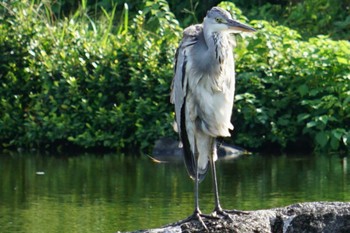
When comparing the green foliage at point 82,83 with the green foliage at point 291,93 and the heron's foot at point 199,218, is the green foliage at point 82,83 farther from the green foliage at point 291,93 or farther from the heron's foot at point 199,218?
the heron's foot at point 199,218

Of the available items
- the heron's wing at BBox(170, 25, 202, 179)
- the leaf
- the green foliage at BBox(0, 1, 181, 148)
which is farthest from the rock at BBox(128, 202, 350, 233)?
the green foliage at BBox(0, 1, 181, 148)

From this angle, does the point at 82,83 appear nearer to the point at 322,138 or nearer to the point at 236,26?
the point at 322,138

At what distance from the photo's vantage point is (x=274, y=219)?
22.0 feet

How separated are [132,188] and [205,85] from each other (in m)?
4.17

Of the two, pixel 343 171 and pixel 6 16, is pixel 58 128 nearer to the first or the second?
pixel 6 16

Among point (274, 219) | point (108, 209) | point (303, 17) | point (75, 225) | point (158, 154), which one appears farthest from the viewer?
point (303, 17)

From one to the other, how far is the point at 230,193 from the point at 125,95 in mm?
4432

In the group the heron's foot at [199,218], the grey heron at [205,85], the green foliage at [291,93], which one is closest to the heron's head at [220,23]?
the grey heron at [205,85]

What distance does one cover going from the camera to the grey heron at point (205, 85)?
23.7 feet

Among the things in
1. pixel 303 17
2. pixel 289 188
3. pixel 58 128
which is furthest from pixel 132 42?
pixel 289 188

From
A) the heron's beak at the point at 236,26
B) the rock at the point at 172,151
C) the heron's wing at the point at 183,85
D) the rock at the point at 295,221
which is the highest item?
the heron's beak at the point at 236,26

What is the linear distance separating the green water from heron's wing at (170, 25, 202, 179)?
1.71 meters

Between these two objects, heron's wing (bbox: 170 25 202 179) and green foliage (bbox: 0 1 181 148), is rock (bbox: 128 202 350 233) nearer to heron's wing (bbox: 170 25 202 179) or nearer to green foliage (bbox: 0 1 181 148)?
heron's wing (bbox: 170 25 202 179)

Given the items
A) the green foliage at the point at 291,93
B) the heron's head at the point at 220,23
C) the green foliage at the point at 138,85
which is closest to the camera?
the heron's head at the point at 220,23
